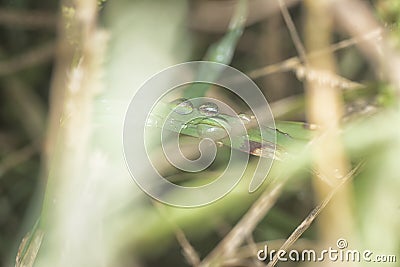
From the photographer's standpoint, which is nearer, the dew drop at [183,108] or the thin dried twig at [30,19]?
the dew drop at [183,108]

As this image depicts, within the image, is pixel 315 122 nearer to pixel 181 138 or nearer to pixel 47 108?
pixel 181 138

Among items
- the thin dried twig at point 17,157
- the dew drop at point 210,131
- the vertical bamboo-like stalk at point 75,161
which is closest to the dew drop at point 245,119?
the dew drop at point 210,131

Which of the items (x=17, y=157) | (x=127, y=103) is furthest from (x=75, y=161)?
(x=17, y=157)

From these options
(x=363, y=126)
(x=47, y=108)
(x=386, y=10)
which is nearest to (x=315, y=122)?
(x=363, y=126)

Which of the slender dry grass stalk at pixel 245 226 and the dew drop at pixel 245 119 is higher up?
the dew drop at pixel 245 119

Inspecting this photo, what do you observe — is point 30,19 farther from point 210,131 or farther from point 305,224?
point 305,224

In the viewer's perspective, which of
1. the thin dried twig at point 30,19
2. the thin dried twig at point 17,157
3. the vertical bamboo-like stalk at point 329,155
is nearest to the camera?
the vertical bamboo-like stalk at point 329,155

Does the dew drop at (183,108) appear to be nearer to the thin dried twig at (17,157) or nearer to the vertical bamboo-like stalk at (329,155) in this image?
the vertical bamboo-like stalk at (329,155)

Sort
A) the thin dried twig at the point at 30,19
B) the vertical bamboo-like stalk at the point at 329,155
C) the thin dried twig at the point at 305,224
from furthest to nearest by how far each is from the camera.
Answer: the thin dried twig at the point at 30,19, the vertical bamboo-like stalk at the point at 329,155, the thin dried twig at the point at 305,224
